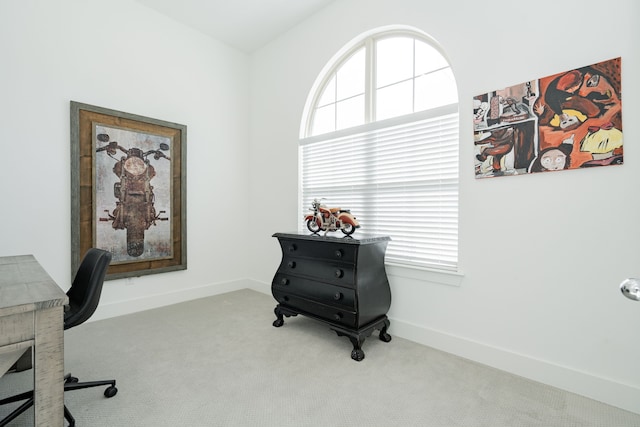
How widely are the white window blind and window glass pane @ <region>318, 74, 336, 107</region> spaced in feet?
1.54

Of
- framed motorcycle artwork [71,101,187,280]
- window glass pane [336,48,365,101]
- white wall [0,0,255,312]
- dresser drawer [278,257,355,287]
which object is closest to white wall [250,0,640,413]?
window glass pane [336,48,365,101]

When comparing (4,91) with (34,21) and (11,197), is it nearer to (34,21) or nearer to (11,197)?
(34,21)

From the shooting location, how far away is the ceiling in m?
3.30

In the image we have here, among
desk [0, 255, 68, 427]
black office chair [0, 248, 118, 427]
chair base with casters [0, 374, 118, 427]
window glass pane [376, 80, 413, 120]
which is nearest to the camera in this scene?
desk [0, 255, 68, 427]

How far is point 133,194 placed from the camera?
3.30 meters

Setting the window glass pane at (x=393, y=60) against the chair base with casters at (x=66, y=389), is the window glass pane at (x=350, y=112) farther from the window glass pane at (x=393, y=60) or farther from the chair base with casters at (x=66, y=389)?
the chair base with casters at (x=66, y=389)

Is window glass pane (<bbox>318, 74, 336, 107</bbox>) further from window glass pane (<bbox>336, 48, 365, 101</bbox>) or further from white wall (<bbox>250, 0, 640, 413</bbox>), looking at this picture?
white wall (<bbox>250, 0, 640, 413</bbox>)

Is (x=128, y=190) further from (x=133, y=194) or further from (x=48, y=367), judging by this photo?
(x=48, y=367)

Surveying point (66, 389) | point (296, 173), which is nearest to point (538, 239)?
point (296, 173)

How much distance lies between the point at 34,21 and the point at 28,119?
861mm

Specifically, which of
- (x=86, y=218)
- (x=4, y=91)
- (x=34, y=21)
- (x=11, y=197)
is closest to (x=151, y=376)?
(x=86, y=218)

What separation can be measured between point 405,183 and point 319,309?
51.4 inches

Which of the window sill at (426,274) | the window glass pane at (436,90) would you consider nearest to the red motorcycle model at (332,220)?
the window sill at (426,274)

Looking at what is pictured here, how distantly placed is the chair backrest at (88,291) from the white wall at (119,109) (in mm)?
1302
